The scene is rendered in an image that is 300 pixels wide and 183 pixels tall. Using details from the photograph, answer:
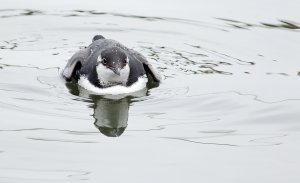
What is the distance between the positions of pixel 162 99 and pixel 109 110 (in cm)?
82

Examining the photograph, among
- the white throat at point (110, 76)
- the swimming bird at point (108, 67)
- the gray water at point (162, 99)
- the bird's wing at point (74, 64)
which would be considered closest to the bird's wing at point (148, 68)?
the swimming bird at point (108, 67)

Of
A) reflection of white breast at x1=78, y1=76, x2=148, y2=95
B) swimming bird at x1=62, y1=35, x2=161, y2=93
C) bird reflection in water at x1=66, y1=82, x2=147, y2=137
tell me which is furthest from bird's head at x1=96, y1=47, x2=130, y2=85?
bird reflection in water at x1=66, y1=82, x2=147, y2=137

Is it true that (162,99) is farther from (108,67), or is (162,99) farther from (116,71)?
(108,67)

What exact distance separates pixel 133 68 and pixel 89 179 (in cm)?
365

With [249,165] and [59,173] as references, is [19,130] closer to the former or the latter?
[59,173]

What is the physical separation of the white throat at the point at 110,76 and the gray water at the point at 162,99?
0.96ft

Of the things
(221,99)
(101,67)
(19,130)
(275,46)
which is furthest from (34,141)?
(275,46)

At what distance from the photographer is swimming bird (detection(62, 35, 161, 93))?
1136cm

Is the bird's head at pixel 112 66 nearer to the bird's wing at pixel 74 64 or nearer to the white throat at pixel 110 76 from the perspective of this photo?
the white throat at pixel 110 76

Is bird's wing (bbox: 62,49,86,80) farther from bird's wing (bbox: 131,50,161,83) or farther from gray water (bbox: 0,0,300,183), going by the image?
bird's wing (bbox: 131,50,161,83)

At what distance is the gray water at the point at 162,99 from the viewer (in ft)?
29.1

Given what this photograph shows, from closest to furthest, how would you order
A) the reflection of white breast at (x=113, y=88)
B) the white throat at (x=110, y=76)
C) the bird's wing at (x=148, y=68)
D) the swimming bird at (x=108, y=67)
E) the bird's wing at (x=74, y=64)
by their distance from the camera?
the swimming bird at (x=108, y=67) → the white throat at (x=110, y=76) → the reflection of white breast at (x=113, y=88) → the bird's wing at (x=74, y=64) → the bird's wing at (x=148, y=68)

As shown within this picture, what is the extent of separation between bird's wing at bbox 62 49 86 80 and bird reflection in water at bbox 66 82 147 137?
0.56ft

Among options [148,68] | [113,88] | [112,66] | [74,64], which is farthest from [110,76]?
[148,68]
